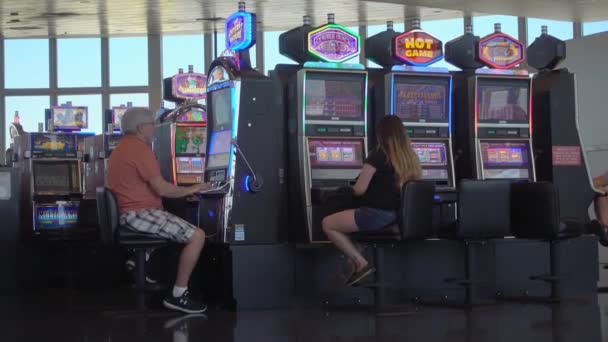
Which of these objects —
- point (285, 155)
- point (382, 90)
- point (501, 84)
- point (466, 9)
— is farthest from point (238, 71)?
point (466, 9)

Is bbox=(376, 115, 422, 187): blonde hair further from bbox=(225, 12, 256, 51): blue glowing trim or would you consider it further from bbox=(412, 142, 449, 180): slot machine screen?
bbox=(225, 12, 256, 51): blue glowing trim

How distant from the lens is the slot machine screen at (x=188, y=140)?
10023 millimetres

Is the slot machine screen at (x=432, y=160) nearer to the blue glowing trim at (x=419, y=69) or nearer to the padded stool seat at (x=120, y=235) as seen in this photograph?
the blue glowing trim at (x=419, y=69)

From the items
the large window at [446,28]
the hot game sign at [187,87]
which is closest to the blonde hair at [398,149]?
the hot game sign at [187,87]

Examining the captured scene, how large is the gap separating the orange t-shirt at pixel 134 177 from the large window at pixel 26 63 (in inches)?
592

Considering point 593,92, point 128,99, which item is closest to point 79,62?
point 128,99

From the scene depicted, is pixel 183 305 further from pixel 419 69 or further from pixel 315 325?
pixel 419 69

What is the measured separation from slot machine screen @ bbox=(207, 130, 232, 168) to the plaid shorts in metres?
0.73

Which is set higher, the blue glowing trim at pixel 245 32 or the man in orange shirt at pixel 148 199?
the blue glowing trim at pixel 245 32

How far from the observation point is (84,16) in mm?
19484

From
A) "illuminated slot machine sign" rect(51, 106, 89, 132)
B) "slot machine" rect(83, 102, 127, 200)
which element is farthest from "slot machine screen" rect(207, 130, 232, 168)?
"illuminated slot machine sign" rect(51, 106, 89, 132)

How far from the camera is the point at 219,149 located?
24.2ft

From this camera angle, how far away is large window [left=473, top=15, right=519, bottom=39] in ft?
64.7

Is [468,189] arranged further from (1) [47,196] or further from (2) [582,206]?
(1) [47,196]
